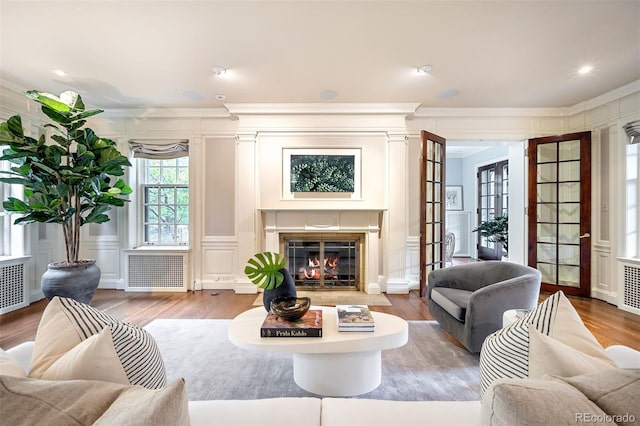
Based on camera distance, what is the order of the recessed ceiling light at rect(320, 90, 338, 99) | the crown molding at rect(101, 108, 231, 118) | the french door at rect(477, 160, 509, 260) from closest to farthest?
1. the recessed ceiling light at rect(320, 90, 338, 99)
2. the crown molding at rect(101, 108, 231, 118)
3. the french door at rect(477, 160, 509, 260)

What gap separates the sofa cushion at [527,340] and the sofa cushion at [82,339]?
124 cm

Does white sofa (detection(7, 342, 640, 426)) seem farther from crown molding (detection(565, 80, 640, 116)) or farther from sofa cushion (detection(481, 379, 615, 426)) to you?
crown molding (detection(565, 80, 640, 116))

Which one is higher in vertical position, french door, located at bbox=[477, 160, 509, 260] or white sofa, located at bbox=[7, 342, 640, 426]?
french door, located at bbox=[477, 160, 509, 260]

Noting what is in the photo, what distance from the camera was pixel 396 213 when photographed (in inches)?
162

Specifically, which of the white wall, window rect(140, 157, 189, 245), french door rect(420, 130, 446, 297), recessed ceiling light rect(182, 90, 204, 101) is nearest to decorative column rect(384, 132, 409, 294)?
the white wall

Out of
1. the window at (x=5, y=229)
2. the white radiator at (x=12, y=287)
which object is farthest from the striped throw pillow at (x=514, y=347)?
the window at (x=5, y=229)

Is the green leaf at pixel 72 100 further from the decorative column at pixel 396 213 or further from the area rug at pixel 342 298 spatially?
the decorative column at pixel 396 213

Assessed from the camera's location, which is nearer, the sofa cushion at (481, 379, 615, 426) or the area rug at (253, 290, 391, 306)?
the sofa cushion at (481, 379, 615, 426)

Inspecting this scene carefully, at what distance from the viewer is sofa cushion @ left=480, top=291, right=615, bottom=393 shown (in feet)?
3.17

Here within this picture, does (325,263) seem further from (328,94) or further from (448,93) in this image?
(448,93)

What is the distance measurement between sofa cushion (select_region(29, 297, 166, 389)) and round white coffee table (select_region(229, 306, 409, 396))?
0.75 m

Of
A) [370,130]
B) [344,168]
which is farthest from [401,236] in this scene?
[370,130]

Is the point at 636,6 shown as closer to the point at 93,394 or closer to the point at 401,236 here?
the point at 401,236

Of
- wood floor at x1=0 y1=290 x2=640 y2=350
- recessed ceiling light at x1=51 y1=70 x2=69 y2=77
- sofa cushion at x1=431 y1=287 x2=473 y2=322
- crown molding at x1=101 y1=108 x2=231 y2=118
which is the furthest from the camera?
crown molding at x1=101 y1=108 x2=231 y2=118
